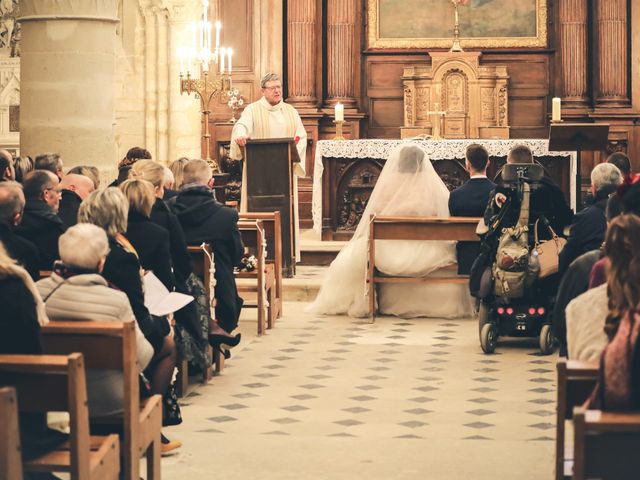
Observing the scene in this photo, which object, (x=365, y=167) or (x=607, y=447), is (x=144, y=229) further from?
(x=365, y=167)

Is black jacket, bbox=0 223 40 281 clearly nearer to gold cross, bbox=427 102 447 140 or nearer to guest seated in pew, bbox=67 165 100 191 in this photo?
guest seated in pew, bbox=67 165 100 191

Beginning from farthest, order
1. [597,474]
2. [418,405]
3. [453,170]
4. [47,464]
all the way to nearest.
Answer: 1. [453,170]
2. [418,405]
3. [47,464]
4. [597,474]

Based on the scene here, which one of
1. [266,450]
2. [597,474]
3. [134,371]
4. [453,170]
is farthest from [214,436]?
[453,170]

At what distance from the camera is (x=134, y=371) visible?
5.35 metres

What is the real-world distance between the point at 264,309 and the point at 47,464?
5786mm

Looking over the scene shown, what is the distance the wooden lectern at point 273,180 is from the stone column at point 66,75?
356 cm

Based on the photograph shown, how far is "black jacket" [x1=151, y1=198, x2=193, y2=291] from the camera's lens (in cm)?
773

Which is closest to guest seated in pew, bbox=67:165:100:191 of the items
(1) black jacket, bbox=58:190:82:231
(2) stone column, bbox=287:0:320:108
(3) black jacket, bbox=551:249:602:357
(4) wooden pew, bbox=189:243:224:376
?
(1) black jacket, bbox=58:190:82:231

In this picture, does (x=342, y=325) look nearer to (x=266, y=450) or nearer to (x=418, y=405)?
(x=418, y=405)

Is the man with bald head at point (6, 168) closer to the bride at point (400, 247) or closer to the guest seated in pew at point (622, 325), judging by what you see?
the bride at point (400, 247)

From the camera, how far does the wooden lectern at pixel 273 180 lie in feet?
44.3

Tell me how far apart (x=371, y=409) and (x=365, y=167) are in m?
7.87

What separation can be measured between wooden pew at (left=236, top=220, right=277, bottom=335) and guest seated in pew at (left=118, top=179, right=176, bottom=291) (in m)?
3.26

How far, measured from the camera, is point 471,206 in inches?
443
